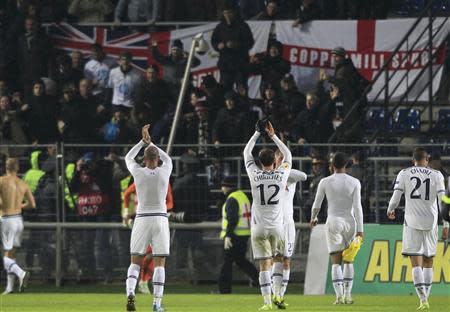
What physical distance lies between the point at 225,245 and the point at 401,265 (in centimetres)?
327

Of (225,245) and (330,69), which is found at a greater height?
(330,69)

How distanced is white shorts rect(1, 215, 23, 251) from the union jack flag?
21.3 ft

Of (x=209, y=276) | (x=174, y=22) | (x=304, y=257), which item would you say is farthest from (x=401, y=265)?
(x=174, y=22)

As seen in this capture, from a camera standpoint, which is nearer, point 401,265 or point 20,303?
point 20,303

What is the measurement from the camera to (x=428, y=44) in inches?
1230

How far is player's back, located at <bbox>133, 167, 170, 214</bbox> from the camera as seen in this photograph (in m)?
22.3

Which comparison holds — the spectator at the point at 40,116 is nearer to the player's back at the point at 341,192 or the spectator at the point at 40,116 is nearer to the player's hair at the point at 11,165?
the player's hair at the point at 11,165

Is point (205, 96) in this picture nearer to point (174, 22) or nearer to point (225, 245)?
point (174, 22)

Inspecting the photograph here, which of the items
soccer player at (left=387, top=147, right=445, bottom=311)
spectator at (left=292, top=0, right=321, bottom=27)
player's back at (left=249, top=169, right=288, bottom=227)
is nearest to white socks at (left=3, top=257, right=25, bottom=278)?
player's back at (left=249, top=169, right=288, bottom=227)

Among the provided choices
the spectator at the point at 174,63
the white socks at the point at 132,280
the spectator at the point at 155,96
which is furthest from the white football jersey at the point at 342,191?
the spectator at the point at 174,63

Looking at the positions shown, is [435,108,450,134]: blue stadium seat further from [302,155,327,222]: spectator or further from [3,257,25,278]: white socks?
[3,257,25,278]: white socks

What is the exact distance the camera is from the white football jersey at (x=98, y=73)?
3441cm

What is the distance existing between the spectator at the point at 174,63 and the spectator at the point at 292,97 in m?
2.83

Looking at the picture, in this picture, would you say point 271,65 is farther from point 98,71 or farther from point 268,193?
point 268,193
